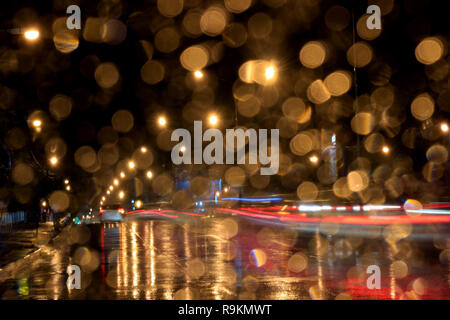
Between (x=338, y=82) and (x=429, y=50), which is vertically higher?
(x=338, y=82)

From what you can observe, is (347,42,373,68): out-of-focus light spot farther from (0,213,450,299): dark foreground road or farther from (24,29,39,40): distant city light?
(24,29,39,40): distant city light

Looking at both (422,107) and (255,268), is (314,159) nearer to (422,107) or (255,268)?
(422,107)

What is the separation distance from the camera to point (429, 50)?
109ft

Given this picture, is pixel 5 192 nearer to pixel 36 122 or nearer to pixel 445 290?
pixel 36 122

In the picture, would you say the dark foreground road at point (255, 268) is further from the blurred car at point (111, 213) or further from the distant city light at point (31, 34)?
the blurred car at point (111, 213)

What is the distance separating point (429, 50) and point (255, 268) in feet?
79.3

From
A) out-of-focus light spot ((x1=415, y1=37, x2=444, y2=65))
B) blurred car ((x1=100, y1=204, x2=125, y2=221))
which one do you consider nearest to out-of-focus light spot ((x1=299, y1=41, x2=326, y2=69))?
out-of-focus light spot ((x1=415, y1=37, x2=444, y2=65))

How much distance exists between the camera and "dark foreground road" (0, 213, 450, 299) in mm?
10203

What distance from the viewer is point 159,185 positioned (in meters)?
130

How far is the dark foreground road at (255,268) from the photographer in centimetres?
1020
